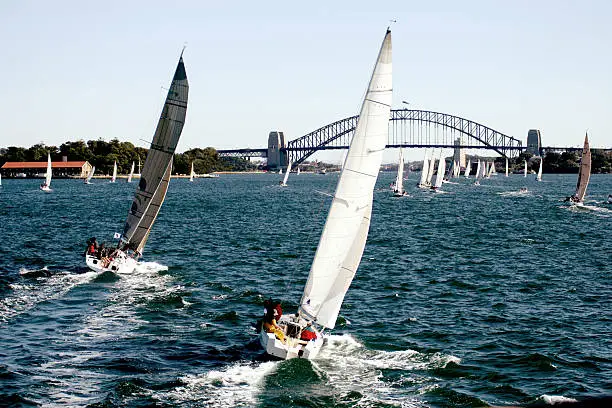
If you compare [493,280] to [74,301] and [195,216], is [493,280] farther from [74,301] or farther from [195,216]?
[195,216]

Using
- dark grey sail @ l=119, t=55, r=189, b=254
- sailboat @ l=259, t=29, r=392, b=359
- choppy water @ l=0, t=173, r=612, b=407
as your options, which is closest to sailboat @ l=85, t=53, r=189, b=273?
dark grey sail @ l=119, t=55, r=189, b=254

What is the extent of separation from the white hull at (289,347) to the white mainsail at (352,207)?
4.08 feet

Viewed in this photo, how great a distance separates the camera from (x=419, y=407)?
1677cm

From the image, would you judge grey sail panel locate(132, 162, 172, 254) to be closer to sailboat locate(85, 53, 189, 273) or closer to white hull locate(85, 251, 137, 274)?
sailboat locate(85, 53, 189, 273)

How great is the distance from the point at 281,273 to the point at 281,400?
16788 millimetres

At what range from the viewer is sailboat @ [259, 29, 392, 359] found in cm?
1978

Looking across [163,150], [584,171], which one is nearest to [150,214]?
[163,150]

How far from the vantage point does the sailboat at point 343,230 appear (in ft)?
64.9

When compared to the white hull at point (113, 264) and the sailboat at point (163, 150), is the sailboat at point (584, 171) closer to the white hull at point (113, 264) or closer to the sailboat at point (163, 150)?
the sailboat at point (163, 150)

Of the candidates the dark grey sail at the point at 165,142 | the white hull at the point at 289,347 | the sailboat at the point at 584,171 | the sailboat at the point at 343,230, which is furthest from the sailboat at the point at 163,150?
the sailboat at the point at 584,171

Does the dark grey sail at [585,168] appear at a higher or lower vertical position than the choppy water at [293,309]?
higher

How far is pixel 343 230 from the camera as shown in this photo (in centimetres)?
2034

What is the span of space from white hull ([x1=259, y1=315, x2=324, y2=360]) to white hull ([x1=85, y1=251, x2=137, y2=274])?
1412 cm

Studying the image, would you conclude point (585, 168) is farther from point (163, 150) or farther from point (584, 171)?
point (163, 150)
